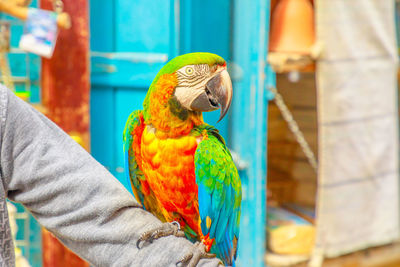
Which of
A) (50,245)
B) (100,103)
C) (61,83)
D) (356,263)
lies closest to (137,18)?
(100,103)

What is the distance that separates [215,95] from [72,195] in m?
0.17

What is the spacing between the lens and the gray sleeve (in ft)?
1.39

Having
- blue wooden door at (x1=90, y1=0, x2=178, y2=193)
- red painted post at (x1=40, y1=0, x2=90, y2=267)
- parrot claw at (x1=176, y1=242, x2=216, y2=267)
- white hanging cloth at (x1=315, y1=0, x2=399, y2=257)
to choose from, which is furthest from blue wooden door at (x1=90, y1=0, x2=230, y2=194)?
white hanging cloth at (x1=315, y1=0, x2=399, y2=257)

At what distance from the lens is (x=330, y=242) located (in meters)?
1.40

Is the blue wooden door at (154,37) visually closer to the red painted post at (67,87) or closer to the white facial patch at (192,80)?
the white facial patch at (192,80)

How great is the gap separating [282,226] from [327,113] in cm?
36

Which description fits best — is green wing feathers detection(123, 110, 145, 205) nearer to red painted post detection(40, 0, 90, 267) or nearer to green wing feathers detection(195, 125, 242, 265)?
green wing feathers detection(195, 125, 242, 265)

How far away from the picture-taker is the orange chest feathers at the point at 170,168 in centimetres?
46

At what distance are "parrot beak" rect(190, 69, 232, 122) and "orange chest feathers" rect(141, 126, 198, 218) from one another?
0.20 feet

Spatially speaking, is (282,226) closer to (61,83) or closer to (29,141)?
(61,83)

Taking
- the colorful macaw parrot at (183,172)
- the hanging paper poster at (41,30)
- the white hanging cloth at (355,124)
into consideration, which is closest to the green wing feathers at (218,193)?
the colorful macaw parrot at (183,172)

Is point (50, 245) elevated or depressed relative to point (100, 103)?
depressed

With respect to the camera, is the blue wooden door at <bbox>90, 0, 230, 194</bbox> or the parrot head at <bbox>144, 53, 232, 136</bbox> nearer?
the parrot head at <bbox>144, 53, 232, 136</bbox>

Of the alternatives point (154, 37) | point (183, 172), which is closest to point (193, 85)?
point (183, 172)
